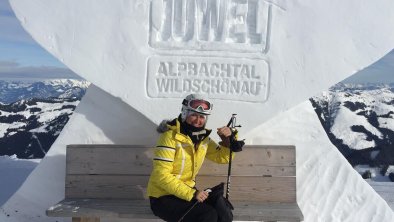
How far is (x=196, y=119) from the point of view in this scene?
137 inches

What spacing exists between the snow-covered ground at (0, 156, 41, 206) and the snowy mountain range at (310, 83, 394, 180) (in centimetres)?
526

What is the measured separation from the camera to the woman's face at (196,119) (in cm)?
349

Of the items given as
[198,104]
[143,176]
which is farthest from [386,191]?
[198,104]

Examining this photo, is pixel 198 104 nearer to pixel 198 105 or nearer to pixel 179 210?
pixel 198 105

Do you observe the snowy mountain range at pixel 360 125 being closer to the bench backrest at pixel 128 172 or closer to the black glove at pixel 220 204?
the bench backrest at pixel 128 172

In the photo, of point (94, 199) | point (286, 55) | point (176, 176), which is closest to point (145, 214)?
point (176, 176)

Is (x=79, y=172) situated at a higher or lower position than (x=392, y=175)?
higher

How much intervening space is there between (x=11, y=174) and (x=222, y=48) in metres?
3.69

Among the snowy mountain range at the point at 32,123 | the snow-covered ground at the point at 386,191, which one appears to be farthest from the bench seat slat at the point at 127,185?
the snowy mountain range at the point at 32,123

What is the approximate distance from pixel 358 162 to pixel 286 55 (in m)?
5.62

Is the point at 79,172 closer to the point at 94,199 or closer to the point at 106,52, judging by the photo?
the point at 94,199

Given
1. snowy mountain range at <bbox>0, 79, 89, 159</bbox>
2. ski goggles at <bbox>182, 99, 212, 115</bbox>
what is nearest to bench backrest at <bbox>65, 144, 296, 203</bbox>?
ski goggles at <bbox>182, 99, 212, 115</bbox>

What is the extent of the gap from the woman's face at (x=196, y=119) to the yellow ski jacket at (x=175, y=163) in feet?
0.27

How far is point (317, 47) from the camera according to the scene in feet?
13.5
